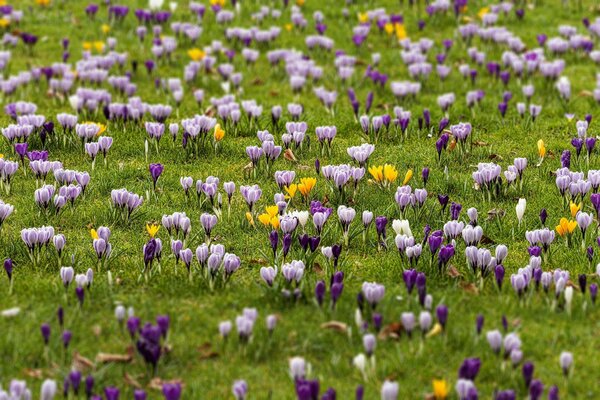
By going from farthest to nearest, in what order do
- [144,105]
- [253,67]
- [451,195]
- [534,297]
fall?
[253,67] → [144,105] → [451,195] → [534,297]

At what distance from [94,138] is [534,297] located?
5.15m

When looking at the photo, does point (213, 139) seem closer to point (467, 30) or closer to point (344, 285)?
point (344, 285)

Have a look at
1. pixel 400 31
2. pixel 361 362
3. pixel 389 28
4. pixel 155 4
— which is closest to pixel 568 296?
pixel 361 362

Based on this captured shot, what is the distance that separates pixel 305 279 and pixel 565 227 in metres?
2.09

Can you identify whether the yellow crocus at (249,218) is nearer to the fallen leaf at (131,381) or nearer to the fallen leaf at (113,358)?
the fallen leaf at (113,358)

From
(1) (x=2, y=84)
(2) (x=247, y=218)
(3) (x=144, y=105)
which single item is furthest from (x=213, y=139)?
(1) (x=2, y=84)

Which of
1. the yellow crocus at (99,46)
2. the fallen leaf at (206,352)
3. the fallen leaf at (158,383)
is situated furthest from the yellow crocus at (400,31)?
the fallen leaf at (158,383)

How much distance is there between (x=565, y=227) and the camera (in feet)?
22.9

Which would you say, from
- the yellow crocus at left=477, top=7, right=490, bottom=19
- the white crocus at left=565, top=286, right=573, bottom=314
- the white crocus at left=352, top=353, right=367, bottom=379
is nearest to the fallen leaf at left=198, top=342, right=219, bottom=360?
the white crocus at left=352, top=353, right=367, bottom=379

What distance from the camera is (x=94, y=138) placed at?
374 inches

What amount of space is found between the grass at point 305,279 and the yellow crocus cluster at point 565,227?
123 mm

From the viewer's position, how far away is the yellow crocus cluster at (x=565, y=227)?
6.94m

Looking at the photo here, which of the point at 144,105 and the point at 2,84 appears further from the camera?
the point at 2,84

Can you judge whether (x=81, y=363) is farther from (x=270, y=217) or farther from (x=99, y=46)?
(x=99, y=46)
